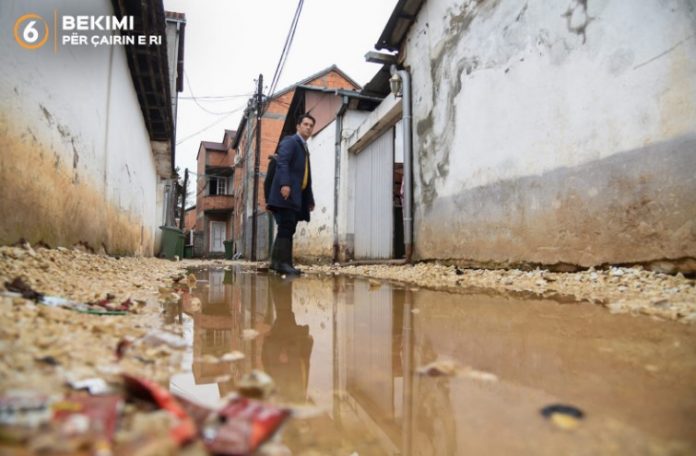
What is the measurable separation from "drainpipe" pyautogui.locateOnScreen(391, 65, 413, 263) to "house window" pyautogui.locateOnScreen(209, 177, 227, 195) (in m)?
25.5

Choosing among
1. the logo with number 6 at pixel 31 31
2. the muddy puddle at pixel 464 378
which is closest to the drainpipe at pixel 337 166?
the logo with number 6 at pixel 31 31

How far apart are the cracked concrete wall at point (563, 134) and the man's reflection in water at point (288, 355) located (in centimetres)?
196

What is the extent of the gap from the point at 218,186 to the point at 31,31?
27.8 m

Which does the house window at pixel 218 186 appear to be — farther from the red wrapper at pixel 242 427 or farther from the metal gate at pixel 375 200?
the red wrapper at pixel 242 427

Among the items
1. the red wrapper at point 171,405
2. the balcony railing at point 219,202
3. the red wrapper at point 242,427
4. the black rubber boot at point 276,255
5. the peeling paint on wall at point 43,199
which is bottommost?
the red wrapper at point 242,427

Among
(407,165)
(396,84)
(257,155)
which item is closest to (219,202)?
(257,155)

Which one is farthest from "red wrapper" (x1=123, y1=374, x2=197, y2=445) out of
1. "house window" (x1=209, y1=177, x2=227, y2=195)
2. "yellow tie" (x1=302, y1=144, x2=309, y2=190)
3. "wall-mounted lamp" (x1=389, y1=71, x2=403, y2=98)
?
"house window" (x1=209, y1=177, x2=227, y2=195)

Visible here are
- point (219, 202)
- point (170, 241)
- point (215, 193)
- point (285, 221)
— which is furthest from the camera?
point (215, 193)

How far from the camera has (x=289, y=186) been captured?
13.1ft

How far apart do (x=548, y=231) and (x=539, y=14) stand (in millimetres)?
1685

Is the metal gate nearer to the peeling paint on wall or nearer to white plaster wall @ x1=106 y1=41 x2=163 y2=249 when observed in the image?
white plaster wall @ x1=106 y1=41 x2=163 y2=249

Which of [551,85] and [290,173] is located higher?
[551,85]

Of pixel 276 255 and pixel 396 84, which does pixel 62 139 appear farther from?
pixel 396 84

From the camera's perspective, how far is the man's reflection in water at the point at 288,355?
87 centimetres
